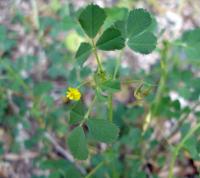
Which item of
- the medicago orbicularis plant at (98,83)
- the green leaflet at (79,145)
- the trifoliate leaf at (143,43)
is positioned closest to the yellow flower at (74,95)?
the medicago orbicularis plant at (98,83)

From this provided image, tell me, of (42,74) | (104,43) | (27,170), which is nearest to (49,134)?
(27,170)

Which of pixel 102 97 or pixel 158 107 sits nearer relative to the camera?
pixel 102 97

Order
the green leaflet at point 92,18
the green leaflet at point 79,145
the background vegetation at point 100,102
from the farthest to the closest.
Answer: the background vegetation at point 100,102
the green leaflet at point 79,145
the green leaflet at point 92,18

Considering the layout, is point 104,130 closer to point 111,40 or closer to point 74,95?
point 74,95

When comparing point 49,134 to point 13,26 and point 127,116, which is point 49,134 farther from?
point 13,26

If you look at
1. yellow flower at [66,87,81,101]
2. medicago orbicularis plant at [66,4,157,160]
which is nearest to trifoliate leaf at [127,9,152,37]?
medicago orbicularis plant at [66,4,157,160]

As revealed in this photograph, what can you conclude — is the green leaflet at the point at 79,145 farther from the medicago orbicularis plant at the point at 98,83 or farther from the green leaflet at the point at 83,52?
the green leaflet at the point at 83,52

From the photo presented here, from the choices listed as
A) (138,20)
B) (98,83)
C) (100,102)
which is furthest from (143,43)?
(100,102)
